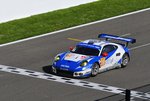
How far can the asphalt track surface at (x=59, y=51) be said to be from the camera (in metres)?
22.8

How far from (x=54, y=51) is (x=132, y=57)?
3.85 meters

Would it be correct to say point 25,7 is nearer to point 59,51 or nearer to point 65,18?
point 65,18

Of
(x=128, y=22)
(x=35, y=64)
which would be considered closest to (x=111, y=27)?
(x=128, y=22)

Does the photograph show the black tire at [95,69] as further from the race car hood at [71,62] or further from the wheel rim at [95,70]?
the race car hood at [71,62]

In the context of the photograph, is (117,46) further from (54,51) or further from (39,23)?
(39,23)

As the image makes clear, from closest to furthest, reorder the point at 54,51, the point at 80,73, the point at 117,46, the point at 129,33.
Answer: the point at 80,73 < the point at 117,46 < the point at 54,51 < the point at 129,33

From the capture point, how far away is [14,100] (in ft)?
72.1

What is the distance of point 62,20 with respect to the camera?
117 feet

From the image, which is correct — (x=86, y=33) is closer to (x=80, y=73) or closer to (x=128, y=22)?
(x=128, y=22)

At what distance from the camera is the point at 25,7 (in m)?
35.0

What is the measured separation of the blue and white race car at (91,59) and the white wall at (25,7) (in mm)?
9059

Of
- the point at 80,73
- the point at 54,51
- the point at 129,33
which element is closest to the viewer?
the point at 80,73

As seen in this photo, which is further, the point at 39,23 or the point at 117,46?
the point at 39,23

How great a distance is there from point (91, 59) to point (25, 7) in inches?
427
